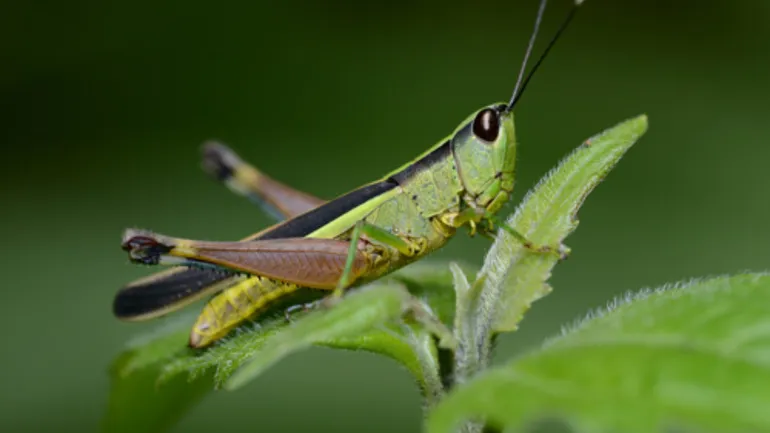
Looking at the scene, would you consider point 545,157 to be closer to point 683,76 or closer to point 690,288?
point 683,76

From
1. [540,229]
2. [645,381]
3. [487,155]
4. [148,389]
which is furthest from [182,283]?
[645,381]

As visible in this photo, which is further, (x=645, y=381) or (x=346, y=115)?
(x=346, y=115)

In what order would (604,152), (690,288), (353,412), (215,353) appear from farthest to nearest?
(353,412) → (215,353) → (604,152) → (690,288)

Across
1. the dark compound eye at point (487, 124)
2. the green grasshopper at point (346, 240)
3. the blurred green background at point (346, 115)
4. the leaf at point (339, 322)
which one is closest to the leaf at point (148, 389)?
the green grasshopper at point (346, 240)

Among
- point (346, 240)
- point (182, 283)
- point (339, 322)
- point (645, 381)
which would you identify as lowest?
point (645, 381)

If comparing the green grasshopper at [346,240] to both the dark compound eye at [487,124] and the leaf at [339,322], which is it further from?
the leaf at [339,322]

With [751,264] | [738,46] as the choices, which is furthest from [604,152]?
[738,46]

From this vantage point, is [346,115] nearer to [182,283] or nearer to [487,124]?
[487,124]
